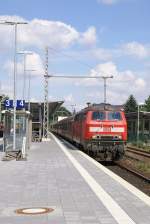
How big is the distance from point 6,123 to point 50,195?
1595cm

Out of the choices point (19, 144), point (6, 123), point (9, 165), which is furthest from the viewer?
point (6, 123)

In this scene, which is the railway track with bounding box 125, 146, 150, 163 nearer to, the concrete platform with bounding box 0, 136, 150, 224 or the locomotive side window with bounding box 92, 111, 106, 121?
the locomotive side window with bounding box 92, 111, 106, 121

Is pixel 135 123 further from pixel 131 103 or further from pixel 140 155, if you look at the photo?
pixel 131 103

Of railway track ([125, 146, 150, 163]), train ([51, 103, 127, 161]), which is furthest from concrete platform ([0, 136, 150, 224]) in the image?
railway track ([125, 146, 150, 163])

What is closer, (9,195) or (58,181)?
(9,195)

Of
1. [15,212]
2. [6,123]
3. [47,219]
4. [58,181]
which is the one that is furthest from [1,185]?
[6,123]

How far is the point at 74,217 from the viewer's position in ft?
27.8

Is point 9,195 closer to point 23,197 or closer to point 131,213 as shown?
point 23,197

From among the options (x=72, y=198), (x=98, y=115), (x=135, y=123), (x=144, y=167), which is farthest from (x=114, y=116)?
(x=135, y=123)

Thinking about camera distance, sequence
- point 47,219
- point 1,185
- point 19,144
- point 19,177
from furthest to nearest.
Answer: point 19,144, point 19,177, point 1,185, point 47,219

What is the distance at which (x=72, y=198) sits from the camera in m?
10.6

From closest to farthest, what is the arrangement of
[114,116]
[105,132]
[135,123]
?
1. [105,132]
2. [114,116]
3. [135,123]

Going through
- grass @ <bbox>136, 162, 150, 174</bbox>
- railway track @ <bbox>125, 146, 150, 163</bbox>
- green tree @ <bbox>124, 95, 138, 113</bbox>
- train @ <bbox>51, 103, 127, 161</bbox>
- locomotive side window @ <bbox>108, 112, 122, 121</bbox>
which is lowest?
grass @ <bbox>136, 162, 150, 174</bbox>

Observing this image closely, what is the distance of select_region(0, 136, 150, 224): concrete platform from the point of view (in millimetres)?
8430
